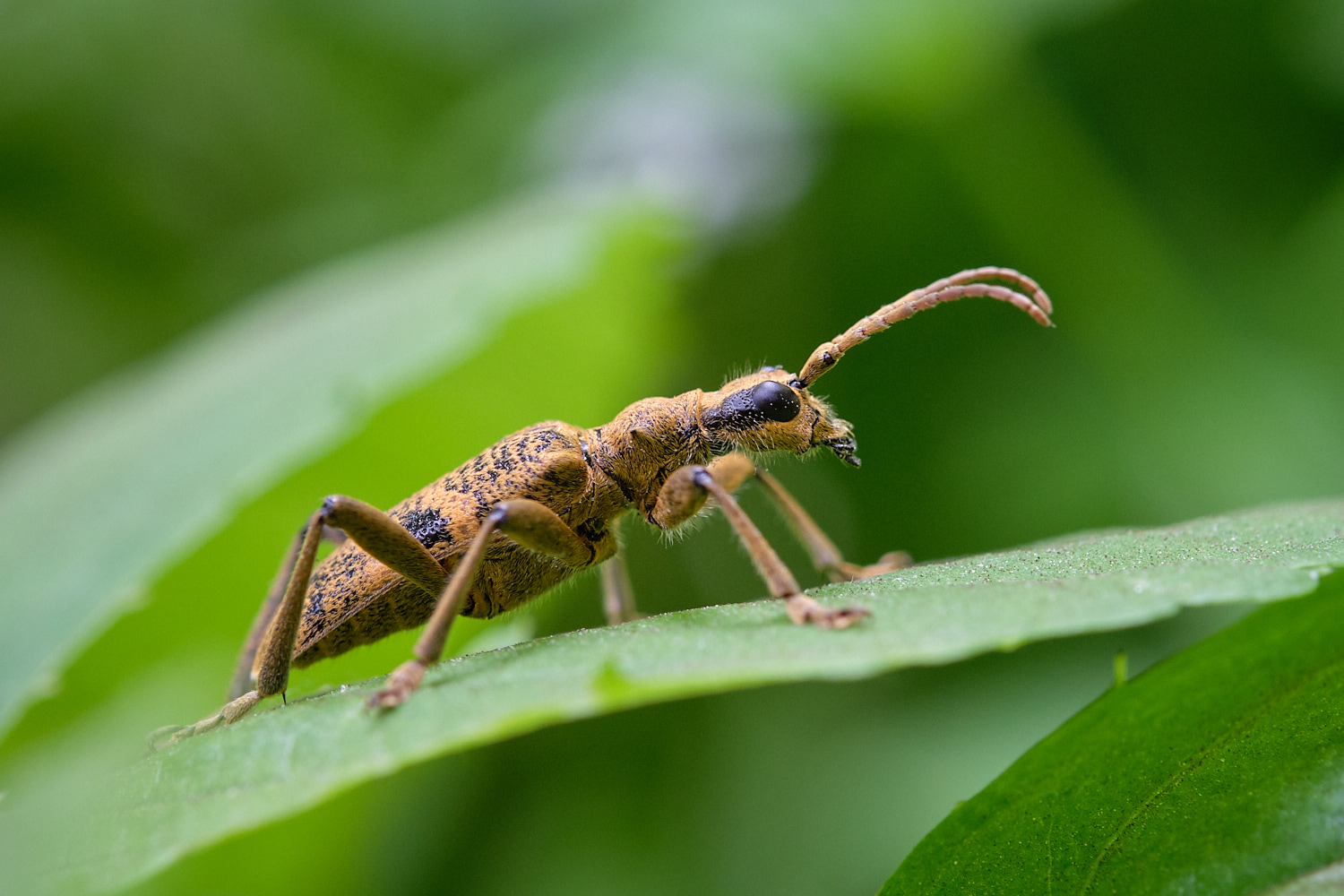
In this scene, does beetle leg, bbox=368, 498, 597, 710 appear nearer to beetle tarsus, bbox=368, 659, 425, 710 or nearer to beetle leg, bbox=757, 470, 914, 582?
beetle tarsus, bbox=368, 659, 425, 710

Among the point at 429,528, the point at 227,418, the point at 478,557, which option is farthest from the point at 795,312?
the point at 478,557

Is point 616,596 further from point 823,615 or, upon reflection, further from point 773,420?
point 823,615

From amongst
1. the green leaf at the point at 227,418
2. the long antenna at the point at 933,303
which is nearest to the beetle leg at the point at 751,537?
the long antenna at the point at 933,303

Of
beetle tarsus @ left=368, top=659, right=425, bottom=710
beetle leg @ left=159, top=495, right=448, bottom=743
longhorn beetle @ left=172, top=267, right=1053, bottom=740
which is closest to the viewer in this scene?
beetle tarsus @ left=368, top=659, right=425, bottom=710

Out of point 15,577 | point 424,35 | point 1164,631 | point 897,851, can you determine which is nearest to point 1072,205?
point 1164,631

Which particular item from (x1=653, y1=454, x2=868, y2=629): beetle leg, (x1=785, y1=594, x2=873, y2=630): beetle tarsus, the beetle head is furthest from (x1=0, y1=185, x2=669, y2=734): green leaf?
(x1=785, y1=594, x2=873, y2=630): beetle tarsus

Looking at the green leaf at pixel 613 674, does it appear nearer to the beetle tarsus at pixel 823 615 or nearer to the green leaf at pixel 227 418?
the beetle tarsus at pixel 823 615
